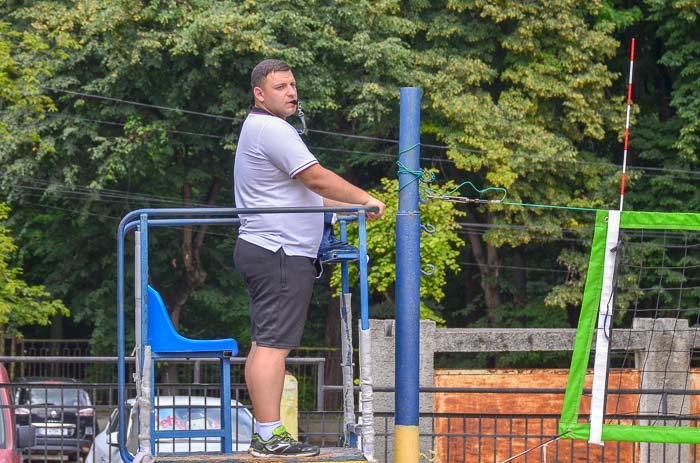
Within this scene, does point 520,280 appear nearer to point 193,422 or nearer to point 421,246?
point 421,246

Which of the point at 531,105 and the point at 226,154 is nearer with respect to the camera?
the point at 531,105

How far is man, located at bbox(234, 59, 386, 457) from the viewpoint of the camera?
5402mm

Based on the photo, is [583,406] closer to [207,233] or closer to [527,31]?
[527,31]

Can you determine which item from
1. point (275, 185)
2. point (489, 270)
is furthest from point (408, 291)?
point (489, 270)

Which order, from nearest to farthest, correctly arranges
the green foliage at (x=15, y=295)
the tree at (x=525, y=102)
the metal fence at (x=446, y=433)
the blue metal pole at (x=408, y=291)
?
the blue metal pole at (x=408, y=291), the metal fence at (x=446, y=433), the green foliage at (x=15, y=295), the tree at (x=525, y=102)

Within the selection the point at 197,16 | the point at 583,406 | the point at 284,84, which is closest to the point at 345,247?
the point at 284,84

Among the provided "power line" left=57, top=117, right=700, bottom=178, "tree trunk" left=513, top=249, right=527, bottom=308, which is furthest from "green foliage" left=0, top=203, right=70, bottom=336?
"tree trunk" left=513, top=249, right=527, bottom=308

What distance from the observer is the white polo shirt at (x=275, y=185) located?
18.0ft

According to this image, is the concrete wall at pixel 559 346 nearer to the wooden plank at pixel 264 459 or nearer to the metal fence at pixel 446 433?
the metal fence at pixel 446 433

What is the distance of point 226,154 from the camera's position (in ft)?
97.1

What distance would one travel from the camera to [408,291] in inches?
229

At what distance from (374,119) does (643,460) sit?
14658 millimetres

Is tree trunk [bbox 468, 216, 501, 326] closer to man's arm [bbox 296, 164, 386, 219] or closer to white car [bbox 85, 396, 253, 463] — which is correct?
white car [bbox 85, 396, 253, 463]

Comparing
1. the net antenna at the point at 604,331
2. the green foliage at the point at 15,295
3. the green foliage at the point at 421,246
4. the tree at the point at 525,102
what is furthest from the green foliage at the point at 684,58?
the net antenna at the point at 604,331
